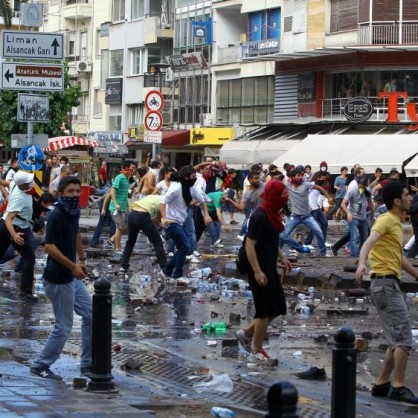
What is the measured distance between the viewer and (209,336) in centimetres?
1245

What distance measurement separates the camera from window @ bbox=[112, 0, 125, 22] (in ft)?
233

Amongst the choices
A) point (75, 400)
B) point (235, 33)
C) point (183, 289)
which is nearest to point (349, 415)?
point (75, 400)

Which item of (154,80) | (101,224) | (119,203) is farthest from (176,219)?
(154,80)

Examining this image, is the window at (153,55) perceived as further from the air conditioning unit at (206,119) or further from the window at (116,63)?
the air conditioning unit at (206,119)

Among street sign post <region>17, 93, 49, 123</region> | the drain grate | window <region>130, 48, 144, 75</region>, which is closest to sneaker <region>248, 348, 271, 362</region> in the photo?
the drain grate

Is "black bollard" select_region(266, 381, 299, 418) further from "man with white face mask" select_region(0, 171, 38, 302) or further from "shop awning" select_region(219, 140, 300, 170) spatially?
"shop awning" select_region(219, 140, 300, 170)

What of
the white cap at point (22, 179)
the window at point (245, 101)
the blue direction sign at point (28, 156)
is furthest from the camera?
the window at point (245, 101)

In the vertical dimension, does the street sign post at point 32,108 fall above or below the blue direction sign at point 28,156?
above

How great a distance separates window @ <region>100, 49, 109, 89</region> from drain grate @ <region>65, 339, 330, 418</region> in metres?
62.2

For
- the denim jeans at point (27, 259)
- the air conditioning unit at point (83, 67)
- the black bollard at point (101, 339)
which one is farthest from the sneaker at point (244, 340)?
the air conditioning unit at point (83, 67)

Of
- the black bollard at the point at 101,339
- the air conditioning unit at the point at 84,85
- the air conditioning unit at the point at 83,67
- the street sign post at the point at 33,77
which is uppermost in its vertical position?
the air conditioning unit at the point at 83,67

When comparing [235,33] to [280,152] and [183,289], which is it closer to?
[280,152]

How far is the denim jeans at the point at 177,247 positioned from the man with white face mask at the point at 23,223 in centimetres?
265

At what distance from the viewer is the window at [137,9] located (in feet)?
224
